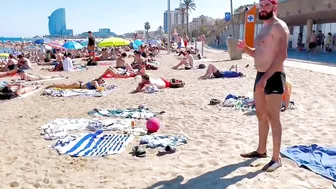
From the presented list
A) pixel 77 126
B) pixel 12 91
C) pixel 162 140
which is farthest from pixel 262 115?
pixel 12 91

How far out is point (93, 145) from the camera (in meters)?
4.55

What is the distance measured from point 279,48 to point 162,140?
83.9 inches

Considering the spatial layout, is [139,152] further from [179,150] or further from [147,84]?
[147,84]

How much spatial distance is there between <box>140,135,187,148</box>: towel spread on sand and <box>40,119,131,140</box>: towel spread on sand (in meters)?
0.81

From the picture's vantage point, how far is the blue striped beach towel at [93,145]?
4.28m


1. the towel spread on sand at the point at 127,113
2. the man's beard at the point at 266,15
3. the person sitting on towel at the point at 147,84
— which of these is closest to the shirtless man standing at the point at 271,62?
the man's beard at the point at 266,15

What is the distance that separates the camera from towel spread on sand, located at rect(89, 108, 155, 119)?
6116 millimetres

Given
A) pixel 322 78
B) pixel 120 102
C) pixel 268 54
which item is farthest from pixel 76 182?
pixel 322 78

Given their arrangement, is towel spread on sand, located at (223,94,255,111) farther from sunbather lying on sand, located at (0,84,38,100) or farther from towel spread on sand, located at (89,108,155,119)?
sunbather lying on sand, located at (0,84,38,100)

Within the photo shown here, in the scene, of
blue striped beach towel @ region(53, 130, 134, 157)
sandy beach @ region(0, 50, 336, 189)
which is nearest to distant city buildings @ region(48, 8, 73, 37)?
sandy beach @ region(0, 50, 336, 189)

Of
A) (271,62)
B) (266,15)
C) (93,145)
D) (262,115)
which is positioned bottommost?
(93,145)

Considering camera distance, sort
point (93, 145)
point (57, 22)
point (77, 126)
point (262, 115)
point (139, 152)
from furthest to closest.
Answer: point (57, 22) < point (77, 126) < point (93, 145) < point (139, 152) < point (262, 115)

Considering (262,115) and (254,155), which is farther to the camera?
(254,155)

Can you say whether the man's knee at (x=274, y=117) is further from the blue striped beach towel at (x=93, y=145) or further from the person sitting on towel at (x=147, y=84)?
the person sitting on towel at (x=147, y=84)
